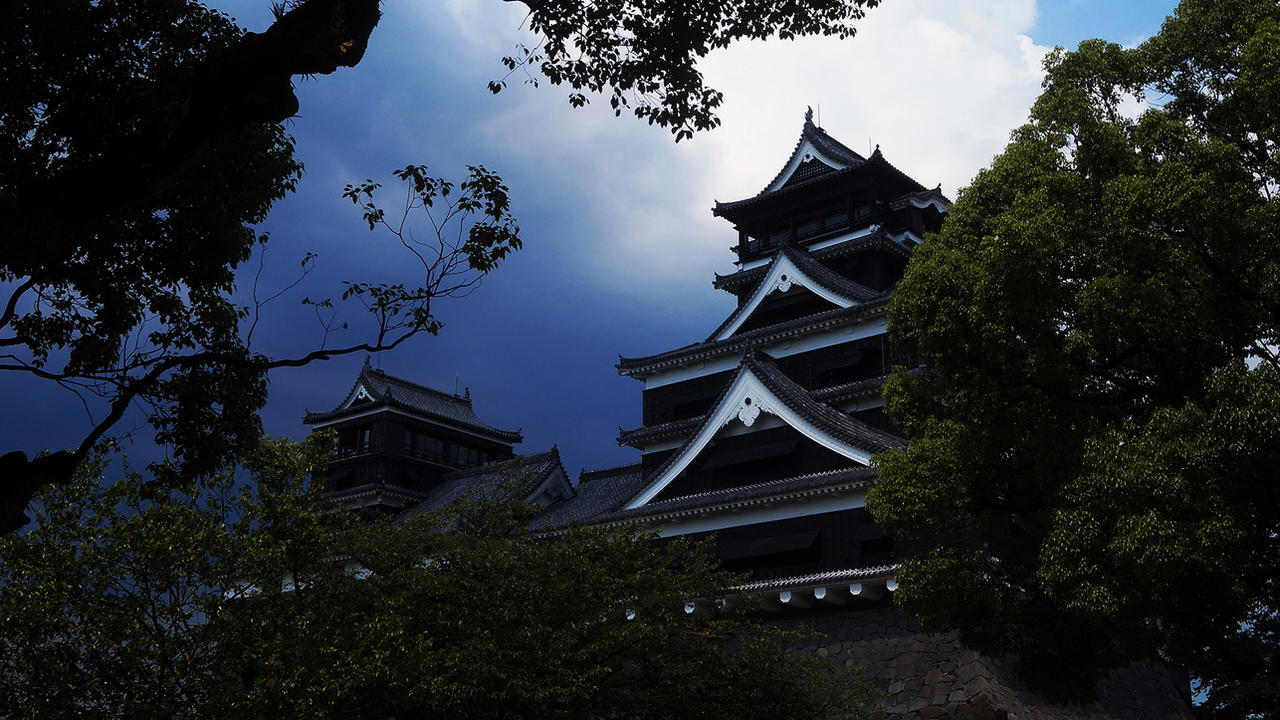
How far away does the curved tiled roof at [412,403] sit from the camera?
126ft

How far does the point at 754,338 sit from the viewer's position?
2759cm

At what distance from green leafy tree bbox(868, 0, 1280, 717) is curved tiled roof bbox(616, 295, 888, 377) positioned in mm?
11923

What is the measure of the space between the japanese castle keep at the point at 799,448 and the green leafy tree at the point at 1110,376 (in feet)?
21.6

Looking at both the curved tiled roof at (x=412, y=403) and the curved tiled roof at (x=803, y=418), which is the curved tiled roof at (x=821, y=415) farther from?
the curved tiled roof at (x=412, y=403)

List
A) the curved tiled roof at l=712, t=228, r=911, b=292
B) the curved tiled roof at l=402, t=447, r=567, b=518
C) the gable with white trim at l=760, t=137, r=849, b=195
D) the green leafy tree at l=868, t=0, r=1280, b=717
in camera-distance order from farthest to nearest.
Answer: the curved tiled roof at l=402, t=447, r=567, b=518 < the gable with white trim at l=760, t=137, r=849, b=195 < the curved tiled roof at l=712, t=228, r=911, b=292 < the green leafy tree at l=868, t=0, r=1280, b=717

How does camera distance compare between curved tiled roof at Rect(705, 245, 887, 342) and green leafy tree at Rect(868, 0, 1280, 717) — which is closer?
green leafy tree at Rect(868, 0, 1280, 717)

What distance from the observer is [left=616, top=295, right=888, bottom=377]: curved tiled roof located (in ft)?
83.7

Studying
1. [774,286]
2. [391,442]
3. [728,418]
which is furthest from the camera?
[391,442]

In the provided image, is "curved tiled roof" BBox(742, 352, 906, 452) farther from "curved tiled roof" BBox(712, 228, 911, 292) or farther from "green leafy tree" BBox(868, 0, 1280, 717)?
"green leafy tree" BBox(868, 0, 1280, 717)

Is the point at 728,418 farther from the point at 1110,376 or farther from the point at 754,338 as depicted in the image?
the point at 1110,376

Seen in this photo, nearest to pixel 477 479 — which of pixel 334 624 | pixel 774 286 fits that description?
pixel 774 286

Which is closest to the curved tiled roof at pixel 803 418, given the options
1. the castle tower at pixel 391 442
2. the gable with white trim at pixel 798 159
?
the gable with white trim at pixel 798 159

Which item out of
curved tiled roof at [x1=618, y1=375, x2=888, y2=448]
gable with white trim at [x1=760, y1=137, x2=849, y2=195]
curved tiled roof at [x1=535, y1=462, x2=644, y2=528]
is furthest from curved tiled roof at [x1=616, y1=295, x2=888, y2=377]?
gable with white trim at [x1=760, y1=137, x2=849, y2=195]

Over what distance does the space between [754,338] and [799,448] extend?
5283mm
